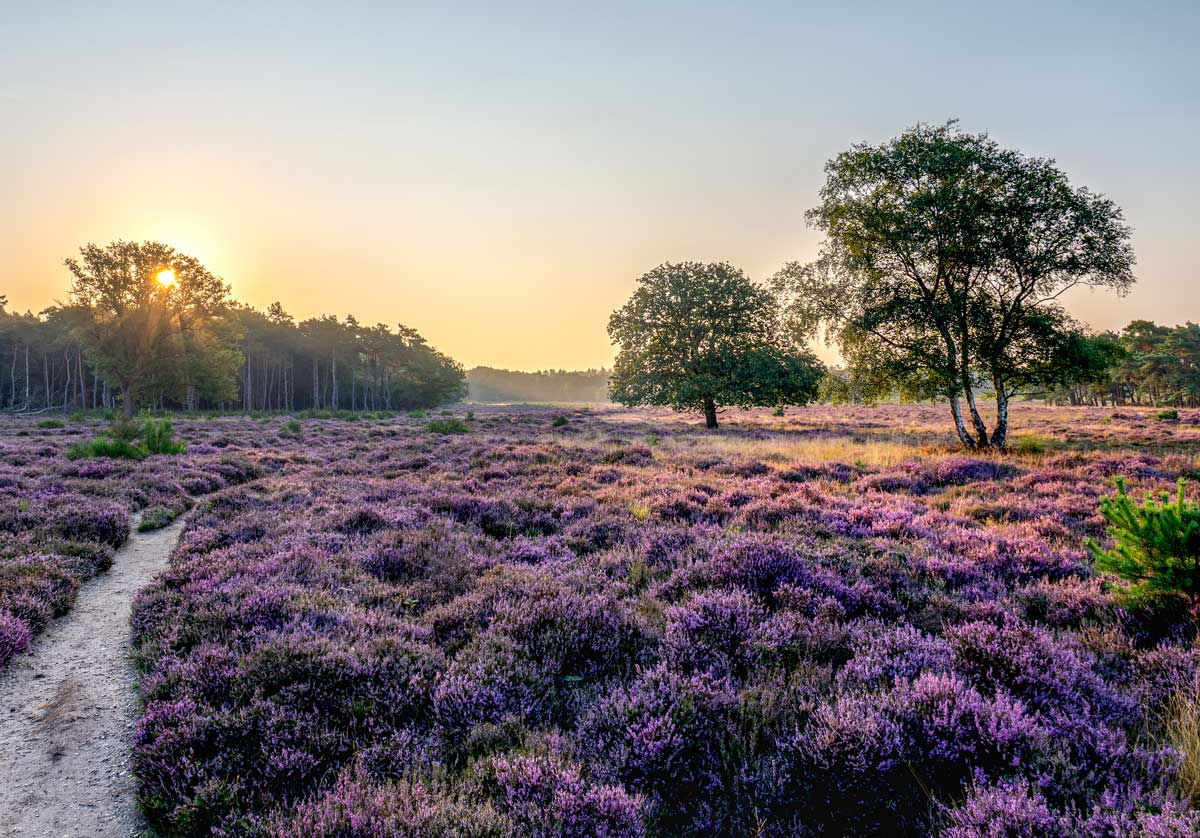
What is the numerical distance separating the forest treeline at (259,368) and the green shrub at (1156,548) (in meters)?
58.6

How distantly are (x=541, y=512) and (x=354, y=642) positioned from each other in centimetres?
568

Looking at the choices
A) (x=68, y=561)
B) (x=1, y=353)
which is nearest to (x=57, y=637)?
(x=68, y=561)

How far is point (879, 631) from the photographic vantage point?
4.64 metres

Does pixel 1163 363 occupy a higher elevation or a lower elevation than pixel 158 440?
higher

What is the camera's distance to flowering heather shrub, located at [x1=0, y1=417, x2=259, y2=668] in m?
5.94

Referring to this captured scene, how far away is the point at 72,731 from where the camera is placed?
394 centimetres

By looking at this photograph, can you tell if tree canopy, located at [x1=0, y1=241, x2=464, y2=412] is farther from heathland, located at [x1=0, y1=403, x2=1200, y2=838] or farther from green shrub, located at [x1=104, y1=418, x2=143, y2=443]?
heathland, located at [x1=0, y1=403, x2=1200, y2=838]

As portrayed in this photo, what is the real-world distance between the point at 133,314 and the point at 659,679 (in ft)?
188

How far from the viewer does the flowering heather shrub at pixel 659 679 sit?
276cm

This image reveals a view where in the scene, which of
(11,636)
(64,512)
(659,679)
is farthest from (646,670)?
(64,512)

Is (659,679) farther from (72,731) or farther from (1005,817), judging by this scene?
(72,731)

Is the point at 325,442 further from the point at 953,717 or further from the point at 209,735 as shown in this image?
the point at 953,717

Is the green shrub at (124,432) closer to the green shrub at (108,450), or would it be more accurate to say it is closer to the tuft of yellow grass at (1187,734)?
the green shrub at (108,450)

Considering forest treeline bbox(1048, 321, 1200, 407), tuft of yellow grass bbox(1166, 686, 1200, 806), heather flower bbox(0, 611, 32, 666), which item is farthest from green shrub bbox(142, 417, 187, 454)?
forest treeline bbox(1048, 321, 1200, 407)
